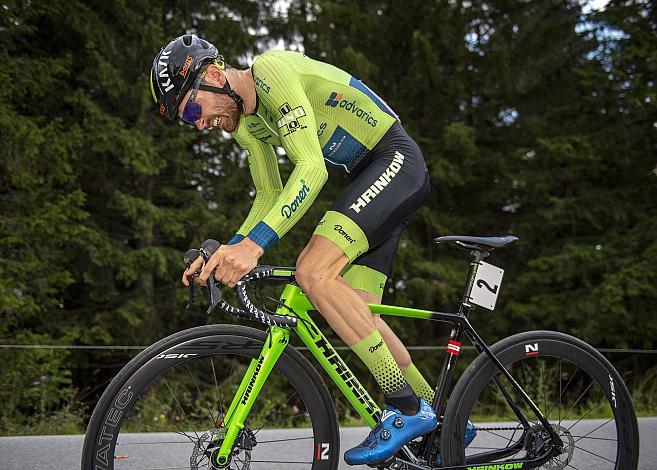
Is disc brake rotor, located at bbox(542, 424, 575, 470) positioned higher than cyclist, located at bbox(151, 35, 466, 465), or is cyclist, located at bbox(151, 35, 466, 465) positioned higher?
cyclist, located at bbox(151, 35, 466, 465)

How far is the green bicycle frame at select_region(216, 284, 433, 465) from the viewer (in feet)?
6.79

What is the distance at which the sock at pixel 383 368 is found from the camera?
2.27 meters

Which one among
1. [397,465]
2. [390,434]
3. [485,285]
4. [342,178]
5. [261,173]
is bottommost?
[397,465]

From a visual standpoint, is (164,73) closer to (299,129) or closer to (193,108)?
(193,108)

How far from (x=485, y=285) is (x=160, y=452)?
2.15 meters

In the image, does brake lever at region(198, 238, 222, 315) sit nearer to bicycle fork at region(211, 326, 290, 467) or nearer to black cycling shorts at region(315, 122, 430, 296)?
bicycle fork at region(211, 326, 290, 467)

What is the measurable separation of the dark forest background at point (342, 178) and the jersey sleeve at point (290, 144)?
4.45 meters

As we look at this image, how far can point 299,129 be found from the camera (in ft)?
7.00

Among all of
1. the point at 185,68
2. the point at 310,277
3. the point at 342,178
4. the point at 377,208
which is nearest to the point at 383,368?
the point at 310,277

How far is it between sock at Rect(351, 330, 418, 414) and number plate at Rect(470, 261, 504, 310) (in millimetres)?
426

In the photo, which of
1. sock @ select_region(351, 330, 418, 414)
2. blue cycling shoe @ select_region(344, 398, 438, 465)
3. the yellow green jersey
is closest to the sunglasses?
the yellow green jersey

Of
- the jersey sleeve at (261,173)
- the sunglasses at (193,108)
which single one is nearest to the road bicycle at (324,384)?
the jersey sleeve at (261,173)

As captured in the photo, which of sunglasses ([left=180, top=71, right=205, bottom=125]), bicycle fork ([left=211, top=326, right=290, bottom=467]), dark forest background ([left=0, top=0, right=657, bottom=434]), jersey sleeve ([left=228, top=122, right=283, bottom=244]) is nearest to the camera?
bicycle fork ([left=211, top=326, right=290, bottom=467])

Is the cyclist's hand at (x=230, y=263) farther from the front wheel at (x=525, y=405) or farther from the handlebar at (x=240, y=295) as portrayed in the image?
the front wheel at (x=525, y=405)
